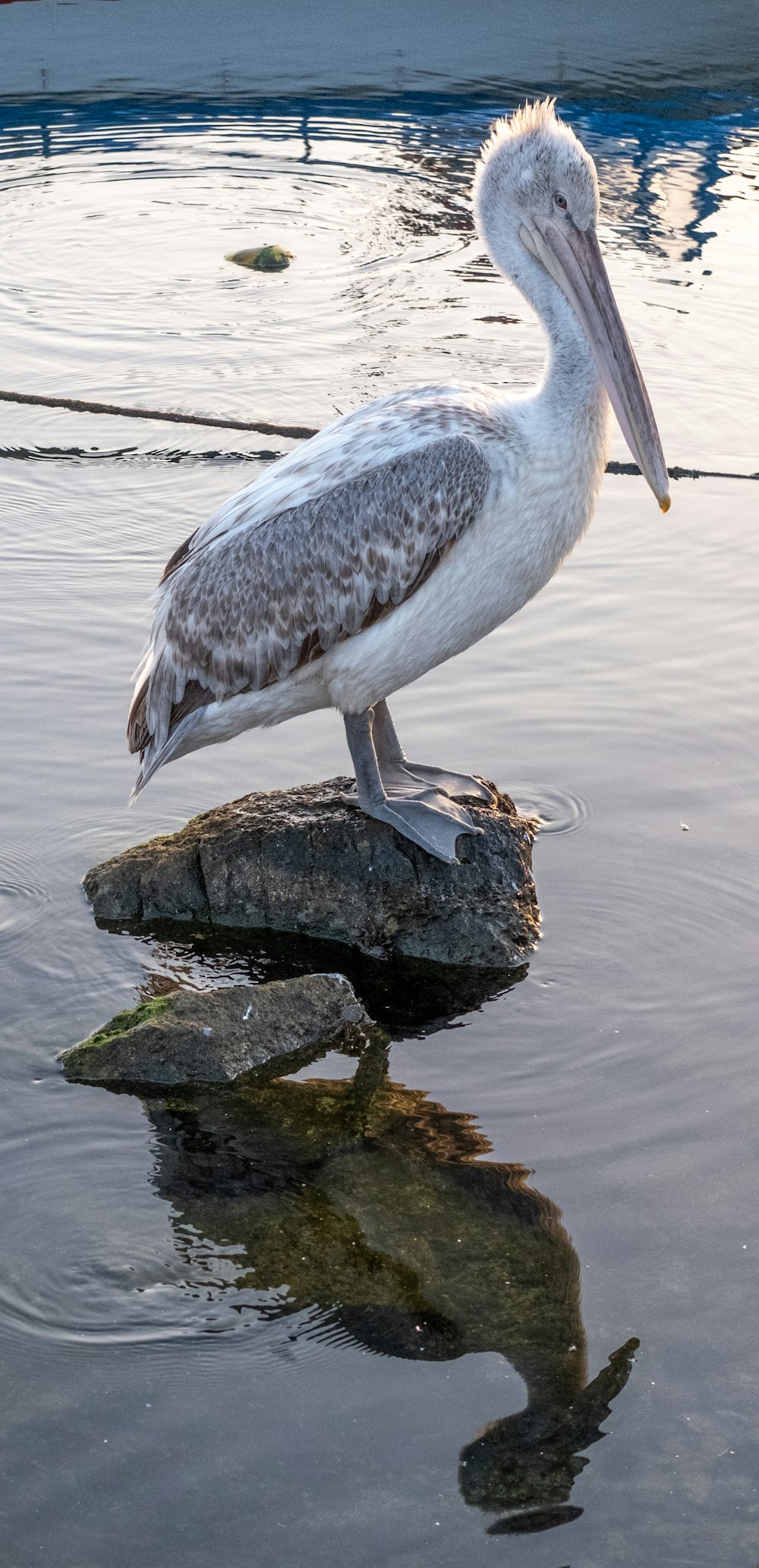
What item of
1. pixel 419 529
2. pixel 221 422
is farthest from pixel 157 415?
pixel 419 529

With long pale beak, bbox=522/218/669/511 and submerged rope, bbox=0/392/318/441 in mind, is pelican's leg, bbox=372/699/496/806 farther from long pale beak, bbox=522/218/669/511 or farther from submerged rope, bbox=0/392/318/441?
submerged rope, bbox=0/392/318/441

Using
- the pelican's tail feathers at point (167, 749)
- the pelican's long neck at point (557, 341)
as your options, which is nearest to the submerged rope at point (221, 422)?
the pelican's long neck at point (557, 341)

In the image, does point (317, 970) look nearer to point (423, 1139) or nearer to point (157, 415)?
point (423, 1139)

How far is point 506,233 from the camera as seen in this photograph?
4.69m

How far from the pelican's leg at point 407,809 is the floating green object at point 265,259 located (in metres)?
7.03

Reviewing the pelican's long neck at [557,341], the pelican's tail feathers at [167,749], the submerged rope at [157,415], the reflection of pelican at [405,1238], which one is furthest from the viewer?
the submerged rope at [157,415]

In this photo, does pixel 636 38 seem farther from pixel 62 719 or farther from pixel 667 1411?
pixel 667 1411

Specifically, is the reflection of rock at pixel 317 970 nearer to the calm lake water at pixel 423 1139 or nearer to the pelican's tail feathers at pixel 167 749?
the calm lake water at pixel 423 1139

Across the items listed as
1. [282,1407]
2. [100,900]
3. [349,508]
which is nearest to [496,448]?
[349,508]

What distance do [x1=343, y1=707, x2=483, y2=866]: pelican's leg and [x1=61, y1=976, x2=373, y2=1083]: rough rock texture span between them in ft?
1.56

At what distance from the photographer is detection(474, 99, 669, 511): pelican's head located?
4.49m

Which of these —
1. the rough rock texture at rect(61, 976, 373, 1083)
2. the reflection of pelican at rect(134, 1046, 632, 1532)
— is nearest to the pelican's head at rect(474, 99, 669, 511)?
the rough rock texture at rect(61, 976, 373, 1083)

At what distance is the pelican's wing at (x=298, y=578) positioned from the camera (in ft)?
14.1

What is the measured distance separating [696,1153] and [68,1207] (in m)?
1.40
